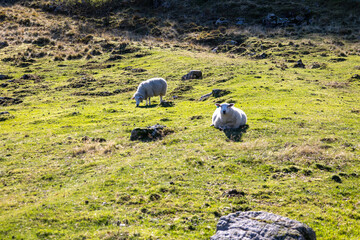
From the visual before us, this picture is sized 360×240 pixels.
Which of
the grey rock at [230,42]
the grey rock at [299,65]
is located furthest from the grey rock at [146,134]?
the grey rock at [230,42]

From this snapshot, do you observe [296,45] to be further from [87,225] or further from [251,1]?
[87,225]

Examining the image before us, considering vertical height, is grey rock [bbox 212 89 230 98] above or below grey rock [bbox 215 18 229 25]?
below

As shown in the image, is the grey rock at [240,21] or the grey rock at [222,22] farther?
the grey rock at [222,22]

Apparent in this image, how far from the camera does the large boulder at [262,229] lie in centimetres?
819

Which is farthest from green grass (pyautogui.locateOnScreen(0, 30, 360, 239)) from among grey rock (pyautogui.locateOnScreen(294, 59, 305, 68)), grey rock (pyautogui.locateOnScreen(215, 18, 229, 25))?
grey rock (pyautogui.locateOnScreen(215, 18, 229, 25))

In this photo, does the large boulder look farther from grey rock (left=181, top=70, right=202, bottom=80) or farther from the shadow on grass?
grey rock (left=181, top=70, right=202, bottom=80)

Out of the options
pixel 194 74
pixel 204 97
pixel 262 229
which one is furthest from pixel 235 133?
pixel 194 74

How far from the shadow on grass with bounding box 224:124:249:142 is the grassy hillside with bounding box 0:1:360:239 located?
5.0 inches

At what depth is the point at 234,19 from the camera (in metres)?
75.8

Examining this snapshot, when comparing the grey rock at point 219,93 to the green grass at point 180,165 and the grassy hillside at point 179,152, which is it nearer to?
the grassy hillside at point 179,152

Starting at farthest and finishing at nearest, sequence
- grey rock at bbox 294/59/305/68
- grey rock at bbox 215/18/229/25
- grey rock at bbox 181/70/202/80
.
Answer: grey rock at bbox 215/18/229/25
grey rock at bbox 294/59/305/68
grey rock at bbox 181/70/202/80

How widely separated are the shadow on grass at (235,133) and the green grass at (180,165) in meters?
0.38

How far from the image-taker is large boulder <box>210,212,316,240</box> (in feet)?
26.9

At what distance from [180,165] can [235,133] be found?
5769 millimetres
